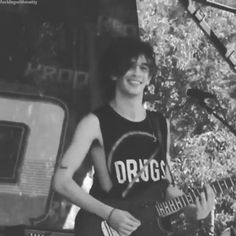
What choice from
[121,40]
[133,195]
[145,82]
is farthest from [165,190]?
[121,40]

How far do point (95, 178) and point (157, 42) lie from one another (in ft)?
3.10

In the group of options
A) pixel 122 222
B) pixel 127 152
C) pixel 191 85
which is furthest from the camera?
pixel 191 85

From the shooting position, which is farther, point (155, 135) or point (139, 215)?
point (155, 135)

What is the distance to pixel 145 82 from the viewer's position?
3127 mm

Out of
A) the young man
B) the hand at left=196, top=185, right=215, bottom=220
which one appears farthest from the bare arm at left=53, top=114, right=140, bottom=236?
the hand at left=196, top=185, right=215, bottom=220

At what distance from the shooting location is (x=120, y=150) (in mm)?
3014

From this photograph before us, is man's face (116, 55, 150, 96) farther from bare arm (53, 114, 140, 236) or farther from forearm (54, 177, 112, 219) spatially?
forearm (54, 177, 112, 219)

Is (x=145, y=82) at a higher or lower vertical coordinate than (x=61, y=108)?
higher

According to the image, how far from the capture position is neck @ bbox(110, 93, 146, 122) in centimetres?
307

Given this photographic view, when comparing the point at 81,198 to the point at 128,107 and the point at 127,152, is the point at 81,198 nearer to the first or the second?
the point at 127,152

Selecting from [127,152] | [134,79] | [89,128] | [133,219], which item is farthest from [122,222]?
[134,79]

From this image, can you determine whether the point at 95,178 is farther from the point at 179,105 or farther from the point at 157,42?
the point at 157,42

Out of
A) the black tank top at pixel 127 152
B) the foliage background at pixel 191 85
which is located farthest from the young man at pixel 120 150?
the foliage background at pixel 191 85

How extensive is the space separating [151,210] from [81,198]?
288 mm
